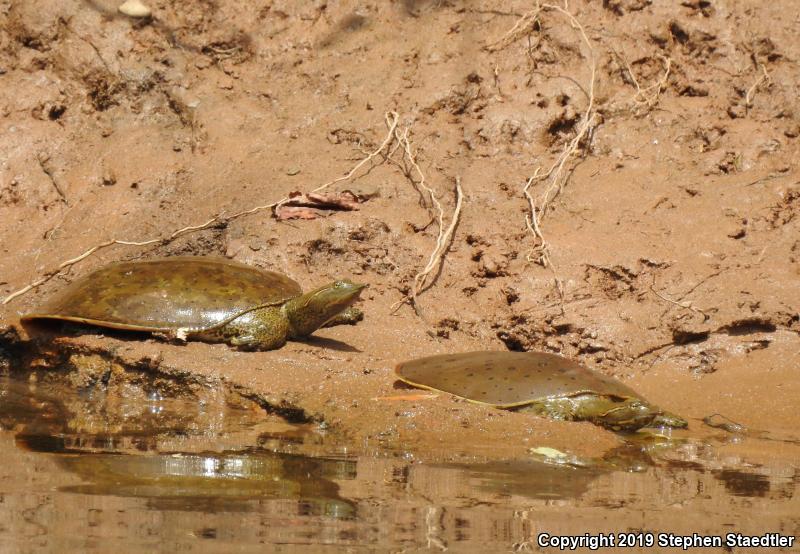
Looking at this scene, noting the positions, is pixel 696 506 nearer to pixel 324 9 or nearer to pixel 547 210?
pixel 547 210

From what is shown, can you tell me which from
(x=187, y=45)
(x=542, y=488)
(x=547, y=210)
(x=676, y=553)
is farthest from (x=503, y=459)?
(x=187, y=45)

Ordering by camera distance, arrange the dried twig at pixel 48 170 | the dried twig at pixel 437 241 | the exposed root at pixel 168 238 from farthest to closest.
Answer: the dried twig at pixel 48 170
the exposed root at pixel 168 238
the dried twig at pixel 437 241

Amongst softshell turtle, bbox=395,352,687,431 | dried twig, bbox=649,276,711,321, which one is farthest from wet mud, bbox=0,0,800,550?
softshell turtle, bbox=395,352,687,431

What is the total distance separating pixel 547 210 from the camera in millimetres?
6316

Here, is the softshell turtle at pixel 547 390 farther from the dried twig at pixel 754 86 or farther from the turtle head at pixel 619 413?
the dried twig at pixel 754 86

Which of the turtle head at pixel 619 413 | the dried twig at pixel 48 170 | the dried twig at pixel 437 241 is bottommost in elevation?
the turtle head at pixel 619 413

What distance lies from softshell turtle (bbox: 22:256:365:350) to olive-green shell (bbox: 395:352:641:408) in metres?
0.69

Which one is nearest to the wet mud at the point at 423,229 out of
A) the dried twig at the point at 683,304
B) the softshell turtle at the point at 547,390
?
the dried twig at the point at 683,304

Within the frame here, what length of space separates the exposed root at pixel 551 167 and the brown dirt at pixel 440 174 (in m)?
→ 0.05

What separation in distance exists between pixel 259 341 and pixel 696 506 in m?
Result: 2.65

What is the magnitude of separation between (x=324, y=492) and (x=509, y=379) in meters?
1.73

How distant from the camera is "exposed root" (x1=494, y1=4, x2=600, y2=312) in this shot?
5.91 meters

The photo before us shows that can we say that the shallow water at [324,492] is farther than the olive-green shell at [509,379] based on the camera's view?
No

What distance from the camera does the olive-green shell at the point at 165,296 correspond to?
494 centimetres
